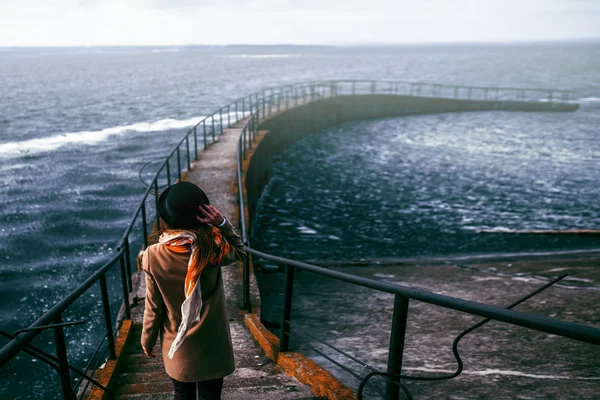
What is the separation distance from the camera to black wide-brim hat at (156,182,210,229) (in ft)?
8.58

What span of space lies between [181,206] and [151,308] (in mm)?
612

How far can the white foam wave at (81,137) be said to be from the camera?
37031 mm

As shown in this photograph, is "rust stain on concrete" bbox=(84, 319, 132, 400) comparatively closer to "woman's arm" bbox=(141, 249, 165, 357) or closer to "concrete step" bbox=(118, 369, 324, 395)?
"concrete step" bbox=(118, 369, 324, 395)

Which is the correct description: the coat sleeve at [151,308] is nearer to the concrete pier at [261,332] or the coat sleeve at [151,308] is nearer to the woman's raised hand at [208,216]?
the woman's raised hand at [208,216]

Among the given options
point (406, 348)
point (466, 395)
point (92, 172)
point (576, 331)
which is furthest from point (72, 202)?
point (576, 331)

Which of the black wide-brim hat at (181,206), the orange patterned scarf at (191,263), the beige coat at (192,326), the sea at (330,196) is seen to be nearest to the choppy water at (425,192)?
the sea at (330,196)

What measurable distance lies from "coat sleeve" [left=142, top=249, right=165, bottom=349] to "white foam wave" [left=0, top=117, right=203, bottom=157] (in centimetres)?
3700

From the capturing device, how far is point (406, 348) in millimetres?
7641

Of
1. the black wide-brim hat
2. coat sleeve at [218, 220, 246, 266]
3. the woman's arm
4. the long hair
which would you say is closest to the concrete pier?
the woman's arm

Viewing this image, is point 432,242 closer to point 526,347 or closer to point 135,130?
point 526,347

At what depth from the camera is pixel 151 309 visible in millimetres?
2840

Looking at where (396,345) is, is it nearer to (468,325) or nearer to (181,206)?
(181,206)

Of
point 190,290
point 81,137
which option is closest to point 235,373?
point 190,290

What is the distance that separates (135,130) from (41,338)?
34.4m
